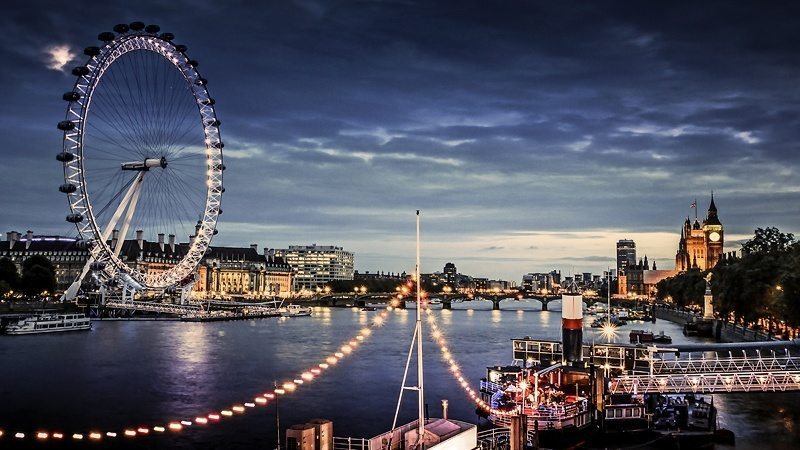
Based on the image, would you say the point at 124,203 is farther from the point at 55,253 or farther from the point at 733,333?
the point at 55,253

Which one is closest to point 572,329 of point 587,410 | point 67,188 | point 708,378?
point 708,378

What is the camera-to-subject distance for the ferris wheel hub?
73562mm

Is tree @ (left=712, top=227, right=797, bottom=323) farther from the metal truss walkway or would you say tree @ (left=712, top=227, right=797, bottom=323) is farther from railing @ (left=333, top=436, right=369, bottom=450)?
railing @ (left=333, top=436, right=369, bottom=450)

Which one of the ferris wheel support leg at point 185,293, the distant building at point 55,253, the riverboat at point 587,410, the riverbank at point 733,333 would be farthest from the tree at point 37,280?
the riverboat at point 587,410

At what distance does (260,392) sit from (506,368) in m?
16.6

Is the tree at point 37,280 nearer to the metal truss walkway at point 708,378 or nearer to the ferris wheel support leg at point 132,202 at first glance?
the ferris wheel support leg at point 132,202

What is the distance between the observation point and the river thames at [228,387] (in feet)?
107

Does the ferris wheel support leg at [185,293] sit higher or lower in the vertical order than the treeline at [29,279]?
lower

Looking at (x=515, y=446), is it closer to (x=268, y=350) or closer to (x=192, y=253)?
(x=268, y=350)

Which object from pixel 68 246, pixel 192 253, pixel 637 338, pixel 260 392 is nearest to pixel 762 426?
pixel 637 338

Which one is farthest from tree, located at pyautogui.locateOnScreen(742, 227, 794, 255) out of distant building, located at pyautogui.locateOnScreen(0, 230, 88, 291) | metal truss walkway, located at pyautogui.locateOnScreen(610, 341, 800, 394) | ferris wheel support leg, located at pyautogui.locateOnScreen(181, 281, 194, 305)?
distant building, located at pyautogui.locateOnScreen(0, 230, 88, 291)

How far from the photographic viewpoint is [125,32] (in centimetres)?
6144

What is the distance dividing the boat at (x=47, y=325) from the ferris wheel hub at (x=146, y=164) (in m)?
20.2

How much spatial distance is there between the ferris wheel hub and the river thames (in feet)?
55.2
